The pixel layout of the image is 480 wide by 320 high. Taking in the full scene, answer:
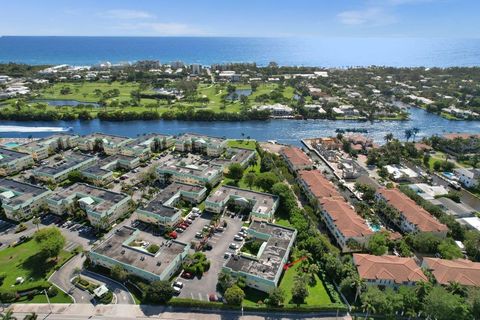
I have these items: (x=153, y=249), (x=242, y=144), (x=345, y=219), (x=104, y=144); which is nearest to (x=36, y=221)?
(x=153, y=249)

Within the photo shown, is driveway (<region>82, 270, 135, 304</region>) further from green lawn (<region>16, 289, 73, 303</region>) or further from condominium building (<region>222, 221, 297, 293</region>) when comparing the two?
condominium building (<region>222, 221, 297, 293</region>)

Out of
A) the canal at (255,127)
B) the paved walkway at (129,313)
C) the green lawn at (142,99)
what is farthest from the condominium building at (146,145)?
the paved walkway at (129,313)

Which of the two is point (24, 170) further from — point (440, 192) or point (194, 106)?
point (440, 192)

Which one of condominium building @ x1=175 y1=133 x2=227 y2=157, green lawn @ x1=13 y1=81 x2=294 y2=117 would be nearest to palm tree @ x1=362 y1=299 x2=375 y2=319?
condominium building @ x1=175 y1=133 x2=227 y2=157

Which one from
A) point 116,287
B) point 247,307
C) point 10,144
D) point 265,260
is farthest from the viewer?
point 10,144

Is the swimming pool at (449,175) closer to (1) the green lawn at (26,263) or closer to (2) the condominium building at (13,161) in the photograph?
(1) the green lawn at (26,263)

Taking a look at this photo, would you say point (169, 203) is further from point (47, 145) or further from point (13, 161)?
point (47, 145)
